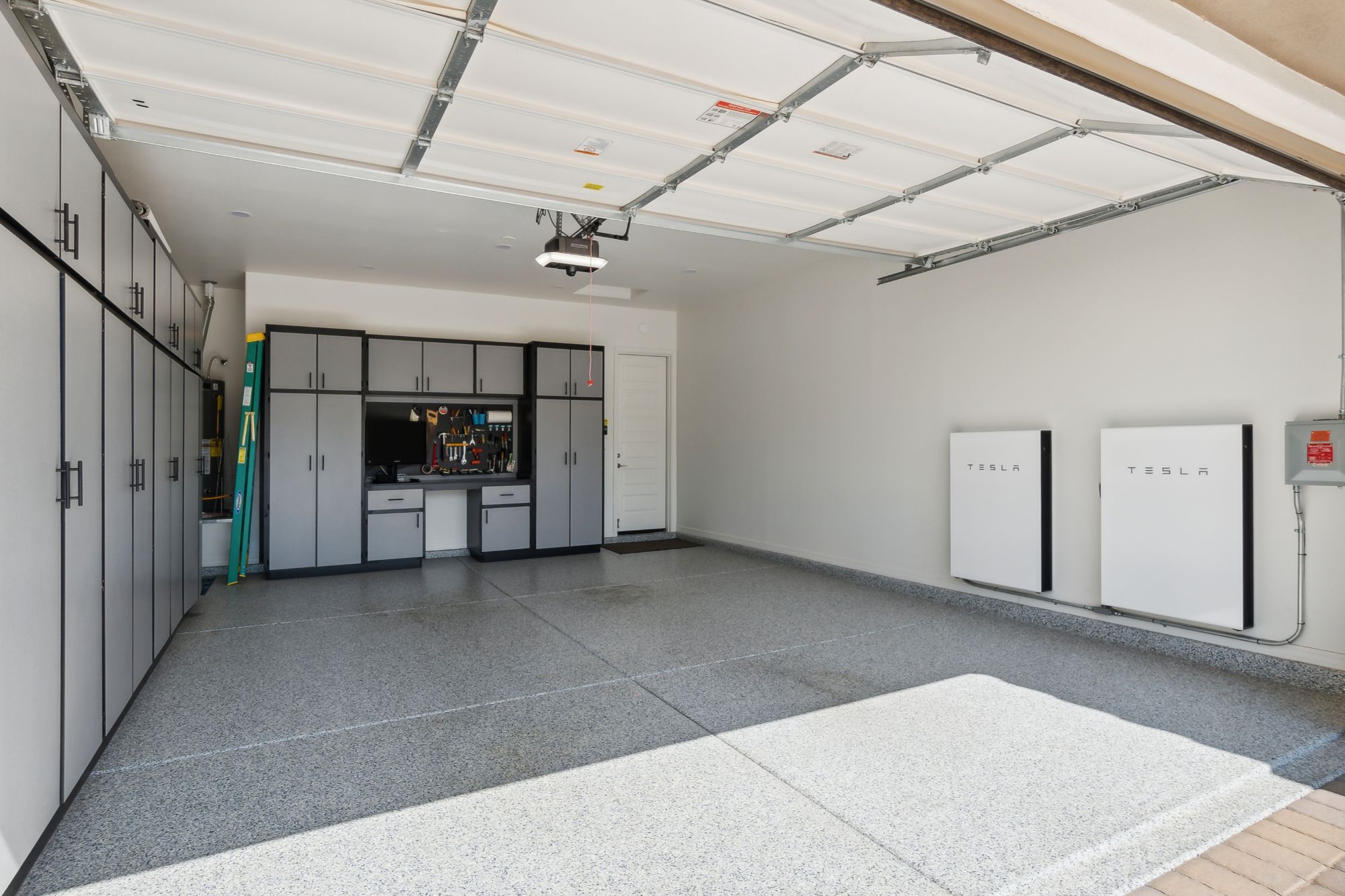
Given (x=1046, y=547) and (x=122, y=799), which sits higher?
(x=1046, y=547)

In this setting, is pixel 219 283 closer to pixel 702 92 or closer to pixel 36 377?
pixel 36 377

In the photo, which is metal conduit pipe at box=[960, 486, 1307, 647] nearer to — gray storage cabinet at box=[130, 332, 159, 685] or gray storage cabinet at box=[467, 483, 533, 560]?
gray storage cabinet at box=[467, 483, 533, 560]

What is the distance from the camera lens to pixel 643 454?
8.69 metres

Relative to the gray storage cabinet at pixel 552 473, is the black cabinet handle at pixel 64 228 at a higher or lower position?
higher

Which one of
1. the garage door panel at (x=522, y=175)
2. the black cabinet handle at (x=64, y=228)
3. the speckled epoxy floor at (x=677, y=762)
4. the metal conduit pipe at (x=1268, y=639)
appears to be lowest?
the speckled epoxy floor at (x=677, y=762)

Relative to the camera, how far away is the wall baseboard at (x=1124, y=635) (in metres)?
3.48

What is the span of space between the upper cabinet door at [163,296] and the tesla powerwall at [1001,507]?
16.0 feet

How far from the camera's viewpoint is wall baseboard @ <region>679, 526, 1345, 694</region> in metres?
3.48

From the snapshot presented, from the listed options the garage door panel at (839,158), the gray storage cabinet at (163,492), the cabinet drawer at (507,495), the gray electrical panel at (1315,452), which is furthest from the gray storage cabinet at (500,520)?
the gray electrical panel at (1315,452)

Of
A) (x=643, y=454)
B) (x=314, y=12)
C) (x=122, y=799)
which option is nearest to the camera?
(x=314, y=12)

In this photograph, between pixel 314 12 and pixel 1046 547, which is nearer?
pixel 314 12

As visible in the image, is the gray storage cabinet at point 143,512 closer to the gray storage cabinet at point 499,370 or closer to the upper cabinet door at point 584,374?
the gray storage cabinet at point 499,370

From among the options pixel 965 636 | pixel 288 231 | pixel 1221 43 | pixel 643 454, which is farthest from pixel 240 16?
pixel 643 454

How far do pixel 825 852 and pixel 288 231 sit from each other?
5390 mm
